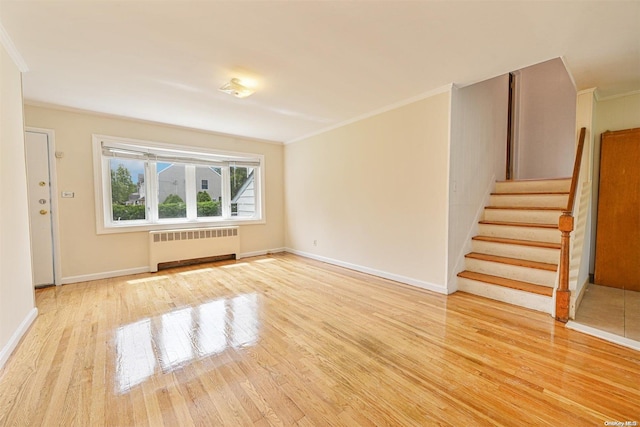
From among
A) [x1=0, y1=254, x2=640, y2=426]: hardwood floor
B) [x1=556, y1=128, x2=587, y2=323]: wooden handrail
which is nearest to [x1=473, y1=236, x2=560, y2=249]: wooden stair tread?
[x1=556, y1=128, x2=587, y2=323]: wooden handrail

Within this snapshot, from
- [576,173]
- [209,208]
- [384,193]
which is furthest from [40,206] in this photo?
[576,173]

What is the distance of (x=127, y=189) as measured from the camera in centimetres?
432

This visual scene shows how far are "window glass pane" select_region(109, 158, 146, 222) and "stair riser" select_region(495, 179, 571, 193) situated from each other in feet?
18.5

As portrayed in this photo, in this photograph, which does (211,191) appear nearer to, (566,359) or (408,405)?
(408,405)

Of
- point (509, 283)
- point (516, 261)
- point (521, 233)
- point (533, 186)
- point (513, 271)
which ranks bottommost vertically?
point (509, 283)

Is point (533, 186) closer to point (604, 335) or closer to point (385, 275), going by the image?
point (604, 335)

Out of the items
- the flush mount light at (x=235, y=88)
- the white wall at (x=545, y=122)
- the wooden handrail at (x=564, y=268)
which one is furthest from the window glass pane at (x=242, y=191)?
the white wall at (x=545, y=122)

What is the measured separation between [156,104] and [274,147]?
256cm

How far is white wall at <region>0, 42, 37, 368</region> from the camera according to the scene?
2.03 metres

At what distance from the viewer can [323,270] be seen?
4.39m

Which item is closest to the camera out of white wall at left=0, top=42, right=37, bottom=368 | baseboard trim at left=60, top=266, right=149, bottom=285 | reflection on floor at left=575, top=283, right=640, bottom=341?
white wall at left=0, top=42, right=37, bottom=368

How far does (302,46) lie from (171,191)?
3635mm

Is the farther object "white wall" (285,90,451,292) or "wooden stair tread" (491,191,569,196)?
"wooden stair tread" (491,191,569,196)

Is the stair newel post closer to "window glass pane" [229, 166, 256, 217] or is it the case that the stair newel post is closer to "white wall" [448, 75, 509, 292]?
"white wall" [448, 75, 509, 292]
